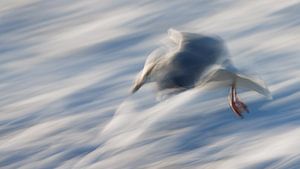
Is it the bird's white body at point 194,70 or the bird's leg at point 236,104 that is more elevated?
the bird's white body at point 194,70

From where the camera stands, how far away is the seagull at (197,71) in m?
2.53

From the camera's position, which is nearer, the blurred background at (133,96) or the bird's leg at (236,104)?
the blurred background at (133,96)

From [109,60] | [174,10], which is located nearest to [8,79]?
[109,60]

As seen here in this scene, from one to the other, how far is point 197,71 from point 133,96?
0.42 meters

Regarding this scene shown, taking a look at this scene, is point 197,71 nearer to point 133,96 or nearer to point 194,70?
point 194,70

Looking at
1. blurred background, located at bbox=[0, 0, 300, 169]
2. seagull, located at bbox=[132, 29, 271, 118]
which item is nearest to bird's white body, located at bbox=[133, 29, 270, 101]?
seagull, located at bbox=[132, 29, 271, 118]

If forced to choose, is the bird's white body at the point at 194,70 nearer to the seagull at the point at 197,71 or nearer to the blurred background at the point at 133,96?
the seagull at the point at 197,71

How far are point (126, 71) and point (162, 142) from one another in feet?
2.08

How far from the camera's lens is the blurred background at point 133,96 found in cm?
248

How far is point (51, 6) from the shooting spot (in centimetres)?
411

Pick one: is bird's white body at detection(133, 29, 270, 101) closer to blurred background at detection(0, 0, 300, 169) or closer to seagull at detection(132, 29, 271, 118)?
seagull at detection(132, 29, 271, 118)

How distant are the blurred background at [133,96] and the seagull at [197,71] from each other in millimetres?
92

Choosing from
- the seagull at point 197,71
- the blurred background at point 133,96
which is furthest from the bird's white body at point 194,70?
the blurred background at point 133,96

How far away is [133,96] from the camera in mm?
2906
